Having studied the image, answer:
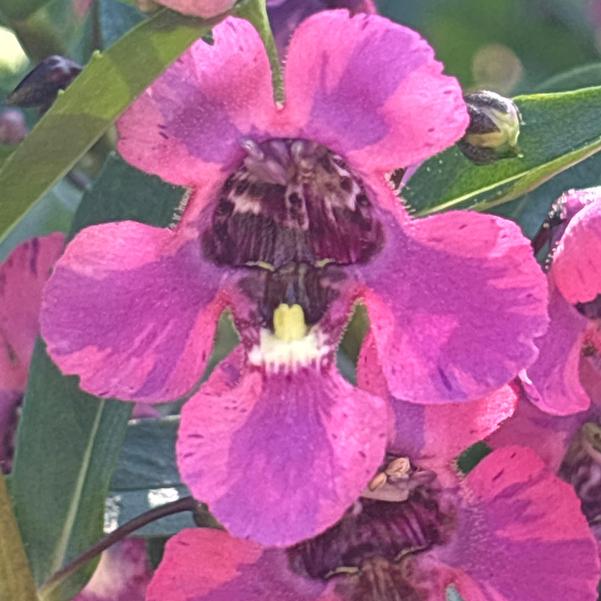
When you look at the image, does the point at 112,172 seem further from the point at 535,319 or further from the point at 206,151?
the point at 535,319

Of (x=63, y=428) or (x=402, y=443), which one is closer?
(x=402, y=443)

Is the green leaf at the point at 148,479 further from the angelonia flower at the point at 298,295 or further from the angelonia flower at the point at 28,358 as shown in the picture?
the angelonia flower at the point at 298,295

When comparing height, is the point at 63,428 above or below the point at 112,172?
below

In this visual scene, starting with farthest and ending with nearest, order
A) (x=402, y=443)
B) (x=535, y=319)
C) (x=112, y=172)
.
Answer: (x=112, y=172) < (x=402, y=443) < (x=535, y=319)

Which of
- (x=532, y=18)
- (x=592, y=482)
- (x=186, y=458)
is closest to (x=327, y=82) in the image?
(x=186, y=458)

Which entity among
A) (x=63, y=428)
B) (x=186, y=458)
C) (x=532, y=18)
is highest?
(x=186, y=458)

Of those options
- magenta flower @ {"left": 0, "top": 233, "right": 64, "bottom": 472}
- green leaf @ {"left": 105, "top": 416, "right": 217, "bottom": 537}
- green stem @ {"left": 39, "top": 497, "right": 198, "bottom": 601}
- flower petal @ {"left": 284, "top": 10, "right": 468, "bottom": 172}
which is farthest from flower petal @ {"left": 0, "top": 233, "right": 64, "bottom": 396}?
flower petal @ {"left": 284, "top": 10, "right": 468, "bottom": 172}

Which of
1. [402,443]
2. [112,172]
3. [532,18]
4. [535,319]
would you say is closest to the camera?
[535,319]

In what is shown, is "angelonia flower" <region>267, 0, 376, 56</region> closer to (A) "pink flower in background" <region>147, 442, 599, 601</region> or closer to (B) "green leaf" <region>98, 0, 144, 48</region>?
(B) "green leaf" <region>98, 0, 144, 48</region>
